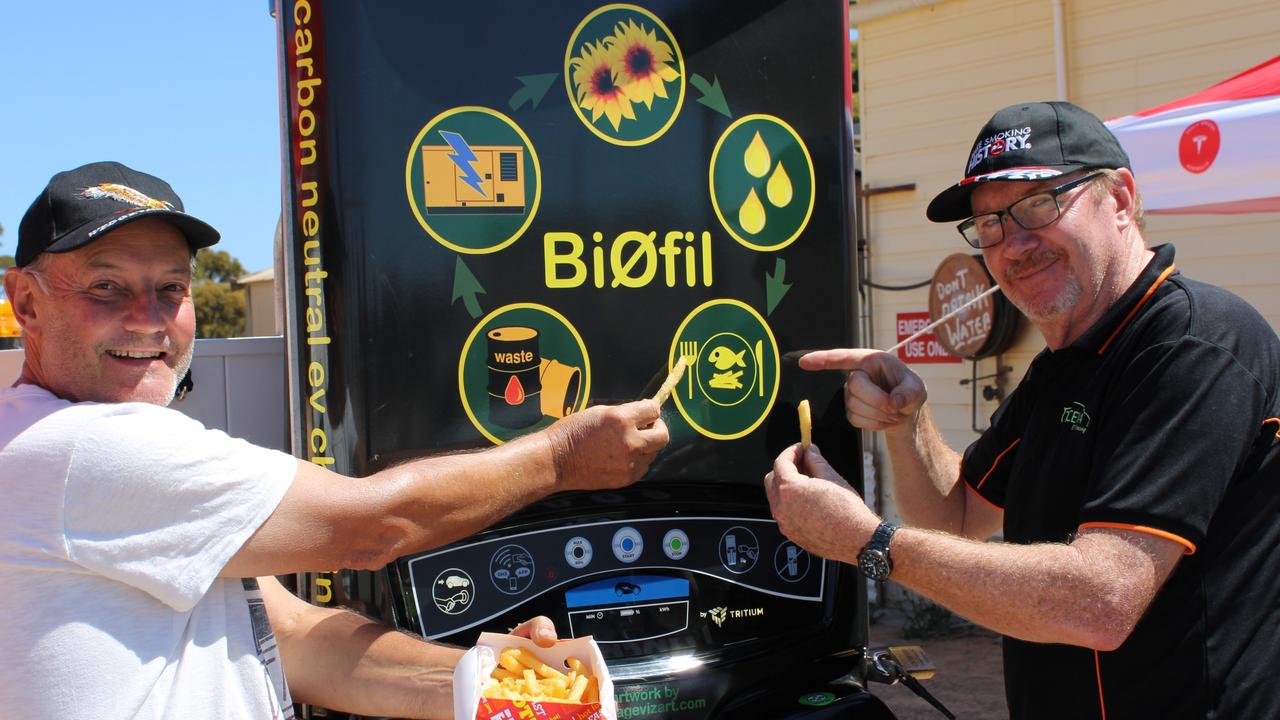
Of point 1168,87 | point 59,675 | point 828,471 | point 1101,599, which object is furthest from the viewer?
point 1168,87

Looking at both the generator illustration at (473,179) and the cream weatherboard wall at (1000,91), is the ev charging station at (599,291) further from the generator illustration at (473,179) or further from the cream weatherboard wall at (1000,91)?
the cream weatherboard wall at (1000,91)

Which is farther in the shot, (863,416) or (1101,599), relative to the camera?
(863,416)

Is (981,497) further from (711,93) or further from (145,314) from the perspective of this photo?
(145,314)

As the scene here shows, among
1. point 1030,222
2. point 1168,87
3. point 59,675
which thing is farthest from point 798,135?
point 1168,87

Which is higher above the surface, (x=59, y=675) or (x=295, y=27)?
(x=295, y=27)

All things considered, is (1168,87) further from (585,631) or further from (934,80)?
(585,631)

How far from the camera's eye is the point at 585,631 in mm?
2195

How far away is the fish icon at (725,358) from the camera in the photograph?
2.31 m

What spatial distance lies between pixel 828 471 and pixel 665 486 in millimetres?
420

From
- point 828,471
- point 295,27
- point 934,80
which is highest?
point 934,80

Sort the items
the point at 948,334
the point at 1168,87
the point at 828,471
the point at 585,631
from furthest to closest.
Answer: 1. the point at 948,334
2. the point at 1168,87
3. the point at 585,631
4. the point at 828,471

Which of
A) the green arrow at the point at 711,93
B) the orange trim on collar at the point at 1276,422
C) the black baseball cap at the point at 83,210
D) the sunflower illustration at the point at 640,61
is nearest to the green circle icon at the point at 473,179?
the sunflower illustration at the point at 640,61

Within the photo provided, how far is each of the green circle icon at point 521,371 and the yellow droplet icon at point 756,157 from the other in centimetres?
57

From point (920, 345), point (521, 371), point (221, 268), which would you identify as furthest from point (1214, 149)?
point (221, 268)
